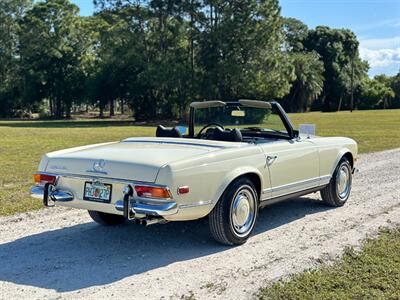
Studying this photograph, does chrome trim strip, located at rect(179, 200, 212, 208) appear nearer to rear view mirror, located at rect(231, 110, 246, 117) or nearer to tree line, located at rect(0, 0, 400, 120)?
rear view mirror, located at rect(231, 110, 246, 117)

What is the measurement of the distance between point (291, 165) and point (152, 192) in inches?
84.1

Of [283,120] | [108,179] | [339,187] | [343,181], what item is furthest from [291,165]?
[108,179]

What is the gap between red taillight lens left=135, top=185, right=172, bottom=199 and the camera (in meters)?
4.54

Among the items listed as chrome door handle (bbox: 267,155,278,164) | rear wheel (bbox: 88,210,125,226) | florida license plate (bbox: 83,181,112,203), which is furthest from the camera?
rear wheel (bbox: 88,210,125,226)

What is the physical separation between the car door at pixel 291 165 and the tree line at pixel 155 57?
31.2 metres

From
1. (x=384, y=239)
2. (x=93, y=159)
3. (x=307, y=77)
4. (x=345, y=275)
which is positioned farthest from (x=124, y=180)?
(x=307, y=77)

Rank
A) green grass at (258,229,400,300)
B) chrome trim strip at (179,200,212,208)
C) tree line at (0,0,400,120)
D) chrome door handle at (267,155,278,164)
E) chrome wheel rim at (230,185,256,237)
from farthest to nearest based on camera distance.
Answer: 1. tree line at (0,0,400,120)
2. chrome door handle at (267,155,278,164)
3. chrome wheel rim at (230,185,256,237)
4. chrome trim strip at (179,200,212,208)
5. green grass at (258,229,400,300)

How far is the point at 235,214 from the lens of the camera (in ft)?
17.3

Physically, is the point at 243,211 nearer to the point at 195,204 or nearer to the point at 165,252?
the point at 195,204

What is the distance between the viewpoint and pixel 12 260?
490cm

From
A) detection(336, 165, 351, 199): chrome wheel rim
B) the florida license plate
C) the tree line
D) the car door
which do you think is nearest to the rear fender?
the car door

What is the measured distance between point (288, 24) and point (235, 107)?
65473mm

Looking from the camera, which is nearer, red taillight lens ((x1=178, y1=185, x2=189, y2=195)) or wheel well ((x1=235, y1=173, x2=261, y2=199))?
red taillight lens ((x1=178, y1=185, x2=189, y2=195))

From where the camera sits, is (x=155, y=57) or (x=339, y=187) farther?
(x=155, y=57)
